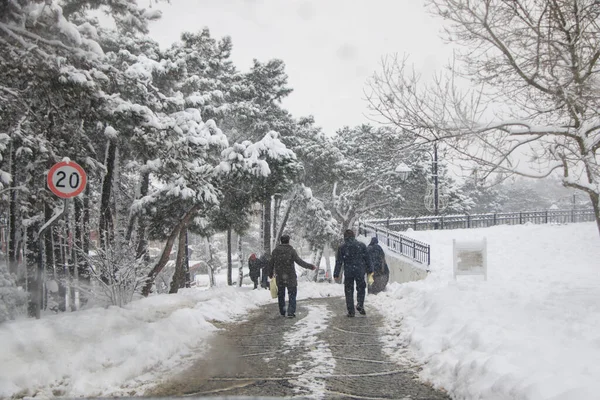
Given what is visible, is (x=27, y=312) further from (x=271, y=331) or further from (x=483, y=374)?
(x=483, y=374)

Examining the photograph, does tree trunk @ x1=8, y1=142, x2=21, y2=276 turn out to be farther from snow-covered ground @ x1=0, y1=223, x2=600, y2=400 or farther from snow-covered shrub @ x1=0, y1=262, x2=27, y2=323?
snow-covered ground @ x1=0, y1=223, x2=600, y2=400

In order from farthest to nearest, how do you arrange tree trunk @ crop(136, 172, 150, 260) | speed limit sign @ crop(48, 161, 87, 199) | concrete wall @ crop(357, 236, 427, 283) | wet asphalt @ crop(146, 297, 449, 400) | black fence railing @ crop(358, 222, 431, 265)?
black fence railing @ crop(358, 222, 431, 265)
concrete wall @ crop(357, 236, 427, 283)
tree trunk @ crop(136, 172, 150, 260)
speed limit sign @ crop(48, 161, 87, 199)
wet asphalt @ crop(146, 297, 449, 400)

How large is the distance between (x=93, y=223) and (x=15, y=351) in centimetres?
748

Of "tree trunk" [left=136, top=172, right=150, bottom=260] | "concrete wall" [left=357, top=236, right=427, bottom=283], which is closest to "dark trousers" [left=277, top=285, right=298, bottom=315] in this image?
"tree trunk" [left=136, top=172, right=150, bottom=260]

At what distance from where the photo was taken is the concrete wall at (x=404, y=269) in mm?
18656

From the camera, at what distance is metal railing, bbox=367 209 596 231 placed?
32.1m

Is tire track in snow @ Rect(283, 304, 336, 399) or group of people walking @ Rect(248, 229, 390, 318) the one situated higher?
group of people walking @ Rect(248, 229, 390, 318)

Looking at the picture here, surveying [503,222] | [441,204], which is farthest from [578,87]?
[441,204]

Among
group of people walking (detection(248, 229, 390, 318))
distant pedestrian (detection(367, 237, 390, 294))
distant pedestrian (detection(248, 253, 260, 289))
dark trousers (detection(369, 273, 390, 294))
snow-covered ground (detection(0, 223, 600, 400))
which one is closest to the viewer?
snow-covered ground (detection(0, 223, 600, 400))

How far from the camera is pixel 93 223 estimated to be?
1277 cm

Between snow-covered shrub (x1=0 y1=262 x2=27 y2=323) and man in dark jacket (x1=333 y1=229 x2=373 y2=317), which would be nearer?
man in dark jacket (x1=333 y1=229 x2=373 y2=317)

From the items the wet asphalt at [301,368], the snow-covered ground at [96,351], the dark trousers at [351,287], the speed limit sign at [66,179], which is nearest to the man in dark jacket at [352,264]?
the dark trousers at [351,287]

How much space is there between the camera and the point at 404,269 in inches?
812

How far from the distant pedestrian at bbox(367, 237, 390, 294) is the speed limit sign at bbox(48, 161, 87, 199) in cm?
818
